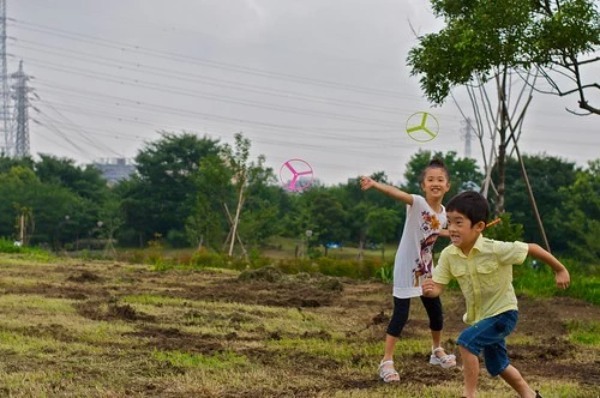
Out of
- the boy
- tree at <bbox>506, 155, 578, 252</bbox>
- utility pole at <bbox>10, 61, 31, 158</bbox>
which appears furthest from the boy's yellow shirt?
utility pole at <bbox>10, 61, 31, 158</bbox>

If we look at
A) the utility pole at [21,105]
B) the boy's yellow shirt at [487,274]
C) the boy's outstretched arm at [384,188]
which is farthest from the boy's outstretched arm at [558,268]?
the utility pole at [21,105]

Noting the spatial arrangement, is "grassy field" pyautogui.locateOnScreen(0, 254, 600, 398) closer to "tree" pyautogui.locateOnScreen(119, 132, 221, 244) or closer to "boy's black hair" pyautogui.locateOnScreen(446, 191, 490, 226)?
"boy's black hair" pyautogui.locateOnScreen(446, 191, 490, 226)

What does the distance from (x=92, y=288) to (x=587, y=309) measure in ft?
21.4

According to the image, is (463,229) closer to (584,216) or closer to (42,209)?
(584,216)

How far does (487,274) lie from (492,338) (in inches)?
13.1

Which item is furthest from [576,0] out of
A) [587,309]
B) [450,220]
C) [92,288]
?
[92,288]

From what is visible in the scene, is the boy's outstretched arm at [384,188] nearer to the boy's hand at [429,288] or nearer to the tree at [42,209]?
the boy's hand at [429,288]

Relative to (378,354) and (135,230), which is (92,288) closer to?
(378,354)

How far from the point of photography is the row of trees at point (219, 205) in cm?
2991

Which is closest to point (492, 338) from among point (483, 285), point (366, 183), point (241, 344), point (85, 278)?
point (483, 285)

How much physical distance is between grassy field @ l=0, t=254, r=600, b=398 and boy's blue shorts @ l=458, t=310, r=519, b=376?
0.41 metres

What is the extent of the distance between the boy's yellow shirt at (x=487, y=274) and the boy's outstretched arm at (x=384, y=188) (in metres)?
0.76

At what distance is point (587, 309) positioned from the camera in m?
9.75

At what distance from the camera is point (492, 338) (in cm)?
414
